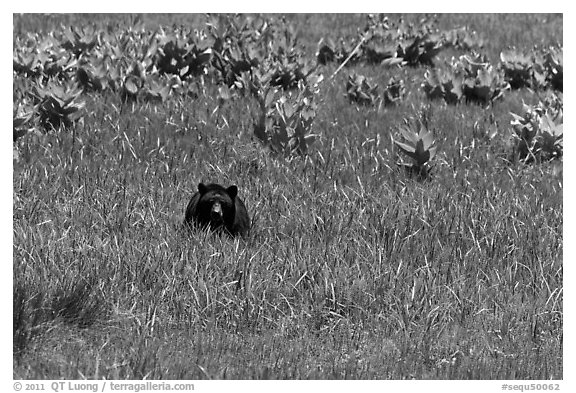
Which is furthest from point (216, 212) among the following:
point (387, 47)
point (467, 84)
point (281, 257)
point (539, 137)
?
point (387, 47)

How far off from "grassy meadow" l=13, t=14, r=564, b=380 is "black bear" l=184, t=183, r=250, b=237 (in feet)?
0.45

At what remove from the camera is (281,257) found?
6.02m

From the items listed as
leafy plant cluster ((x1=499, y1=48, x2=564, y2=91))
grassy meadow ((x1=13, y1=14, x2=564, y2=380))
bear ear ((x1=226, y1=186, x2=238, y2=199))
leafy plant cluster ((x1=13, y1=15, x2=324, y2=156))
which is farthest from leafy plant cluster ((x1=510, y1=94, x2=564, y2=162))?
bear ear ((x1=226, y1=186, x2=238, y2=199))

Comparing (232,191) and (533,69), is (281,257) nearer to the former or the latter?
(232,191)

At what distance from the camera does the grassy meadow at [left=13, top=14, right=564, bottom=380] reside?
502cm

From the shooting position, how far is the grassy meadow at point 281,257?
16.5ft

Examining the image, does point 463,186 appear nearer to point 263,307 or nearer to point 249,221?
point 249,221

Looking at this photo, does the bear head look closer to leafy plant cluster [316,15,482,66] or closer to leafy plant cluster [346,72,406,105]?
leafy plant cluster [346,72,406,105]

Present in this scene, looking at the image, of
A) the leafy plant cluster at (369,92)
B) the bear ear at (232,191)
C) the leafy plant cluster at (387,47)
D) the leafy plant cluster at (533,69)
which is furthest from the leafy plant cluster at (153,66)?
the leafy plant cluster at (533,69)

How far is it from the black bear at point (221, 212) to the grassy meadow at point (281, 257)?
14 cm

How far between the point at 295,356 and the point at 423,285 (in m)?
1.06

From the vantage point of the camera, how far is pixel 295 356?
5.00 metres

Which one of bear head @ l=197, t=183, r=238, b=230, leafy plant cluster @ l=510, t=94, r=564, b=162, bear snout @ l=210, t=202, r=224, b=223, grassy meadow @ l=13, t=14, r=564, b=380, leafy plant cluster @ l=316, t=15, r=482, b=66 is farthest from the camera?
leafy plant cluster @ l=316, t=15, r=482, b=66
